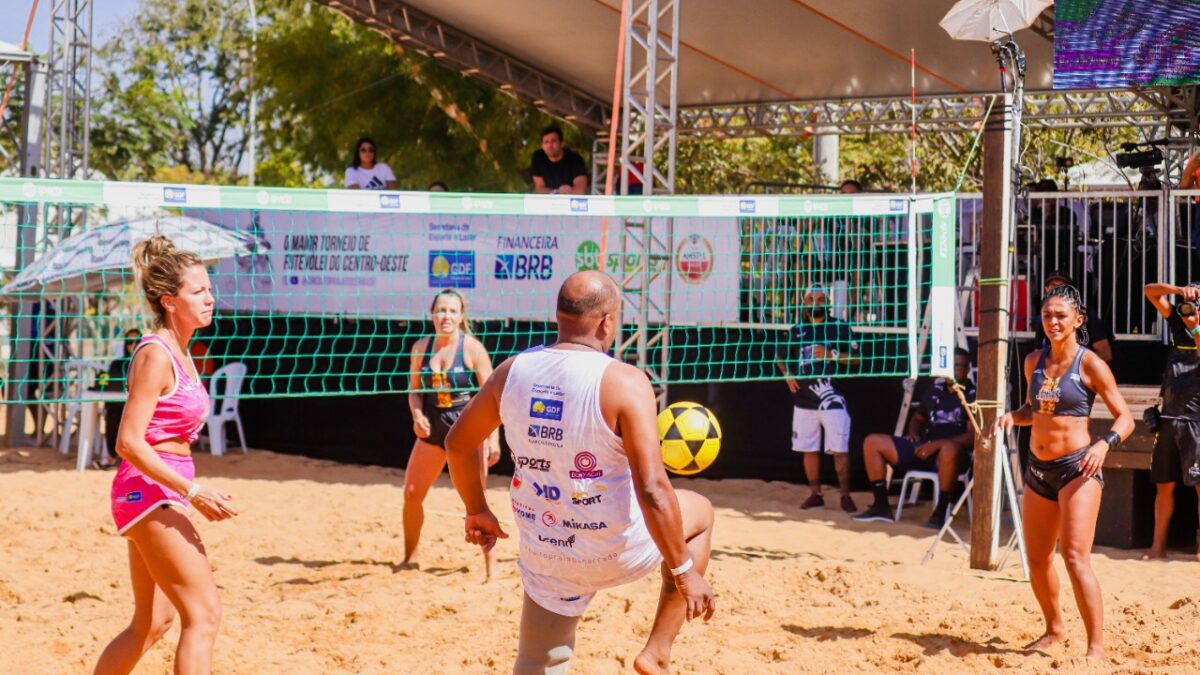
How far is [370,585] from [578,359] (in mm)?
3729

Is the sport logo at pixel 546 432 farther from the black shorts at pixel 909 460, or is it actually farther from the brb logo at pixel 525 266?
the brb logo at pixel 525 266

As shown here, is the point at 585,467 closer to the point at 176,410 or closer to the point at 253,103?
the point at 176,410

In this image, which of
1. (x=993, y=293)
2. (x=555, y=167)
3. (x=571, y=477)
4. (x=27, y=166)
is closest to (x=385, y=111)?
(x=27, y=166)

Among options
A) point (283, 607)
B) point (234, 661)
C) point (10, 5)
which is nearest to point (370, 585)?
point (283, 607)

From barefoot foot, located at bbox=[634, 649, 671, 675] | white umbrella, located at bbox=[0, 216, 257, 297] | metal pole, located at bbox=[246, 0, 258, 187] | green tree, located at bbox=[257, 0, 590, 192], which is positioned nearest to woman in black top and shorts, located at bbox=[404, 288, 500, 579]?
barefoot foot, located at bbox=[634, 649, 671, 675]

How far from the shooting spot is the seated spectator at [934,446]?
8781 millimetres

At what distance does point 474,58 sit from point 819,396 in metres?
5.74

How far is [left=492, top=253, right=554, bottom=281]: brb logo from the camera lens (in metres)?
11.0

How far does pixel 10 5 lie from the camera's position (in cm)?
2194

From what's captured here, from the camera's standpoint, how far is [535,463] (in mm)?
3525

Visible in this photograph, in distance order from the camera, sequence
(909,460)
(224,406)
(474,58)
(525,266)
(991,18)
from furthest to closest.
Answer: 1. (474,58)
2. (224,406)
3. (525,266)
4. (909,460)
5. (991,18)

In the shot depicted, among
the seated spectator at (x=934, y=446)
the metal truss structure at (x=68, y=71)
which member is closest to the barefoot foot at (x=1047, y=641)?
the seated spectator at (x=934, y=446)

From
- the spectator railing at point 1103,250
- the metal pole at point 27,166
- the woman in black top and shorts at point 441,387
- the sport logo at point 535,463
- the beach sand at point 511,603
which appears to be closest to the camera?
the sport logo at point 535,463

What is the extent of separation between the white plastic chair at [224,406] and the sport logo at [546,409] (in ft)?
30.4
